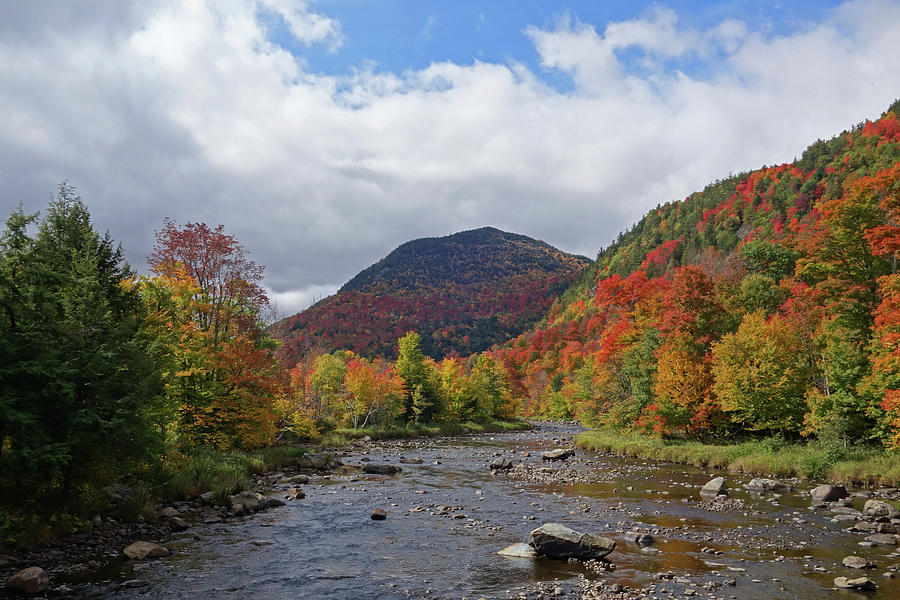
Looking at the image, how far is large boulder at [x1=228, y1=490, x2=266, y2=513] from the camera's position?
23052mm

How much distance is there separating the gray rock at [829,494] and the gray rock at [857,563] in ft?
30.9

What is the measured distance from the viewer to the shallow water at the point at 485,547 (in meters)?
13.6

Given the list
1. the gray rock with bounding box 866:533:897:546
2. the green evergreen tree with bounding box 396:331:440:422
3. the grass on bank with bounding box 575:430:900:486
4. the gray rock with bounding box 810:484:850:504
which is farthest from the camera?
the green evergreen tree with bounding box 396:331:440:422

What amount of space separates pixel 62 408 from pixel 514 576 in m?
15.0

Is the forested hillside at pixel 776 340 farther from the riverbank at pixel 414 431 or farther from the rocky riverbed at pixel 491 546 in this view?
the riverbank at pixel 414 431

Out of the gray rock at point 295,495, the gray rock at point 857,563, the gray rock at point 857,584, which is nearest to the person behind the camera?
the gray rock at point 857,584

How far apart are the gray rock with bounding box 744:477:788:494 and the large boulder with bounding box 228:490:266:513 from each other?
989 inches

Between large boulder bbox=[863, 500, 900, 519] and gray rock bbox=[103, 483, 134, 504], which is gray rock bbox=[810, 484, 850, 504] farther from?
gray rock bbox=[103, 483, 134, 504]

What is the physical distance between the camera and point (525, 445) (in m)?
57.8

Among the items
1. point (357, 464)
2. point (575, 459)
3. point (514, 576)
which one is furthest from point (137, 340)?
point (575, 459)

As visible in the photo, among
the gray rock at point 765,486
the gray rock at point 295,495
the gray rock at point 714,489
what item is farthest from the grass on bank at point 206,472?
the gray rock at point 765,486

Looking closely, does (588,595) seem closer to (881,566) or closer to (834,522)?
(881,566)

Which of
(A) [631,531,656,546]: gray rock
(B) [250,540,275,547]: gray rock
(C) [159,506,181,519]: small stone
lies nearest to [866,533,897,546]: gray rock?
(A) [631,531,656,546]: gray rock

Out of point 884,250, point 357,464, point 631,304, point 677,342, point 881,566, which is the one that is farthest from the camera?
point 631,304
